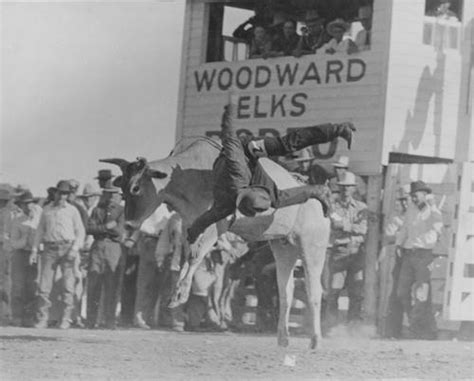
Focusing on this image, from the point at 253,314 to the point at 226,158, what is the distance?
6472 mm

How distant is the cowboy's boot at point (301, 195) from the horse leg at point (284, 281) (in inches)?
26.9

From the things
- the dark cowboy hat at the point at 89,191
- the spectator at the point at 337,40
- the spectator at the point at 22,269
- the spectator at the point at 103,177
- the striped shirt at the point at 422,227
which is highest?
the spectator at the point at 337,40

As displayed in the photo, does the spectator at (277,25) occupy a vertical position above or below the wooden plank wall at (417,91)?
above

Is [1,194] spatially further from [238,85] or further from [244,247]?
[238,85]

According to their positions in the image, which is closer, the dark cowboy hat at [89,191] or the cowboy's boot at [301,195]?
the cowboy's boot at [301,195]

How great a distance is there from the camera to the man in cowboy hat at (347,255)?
1950 cm

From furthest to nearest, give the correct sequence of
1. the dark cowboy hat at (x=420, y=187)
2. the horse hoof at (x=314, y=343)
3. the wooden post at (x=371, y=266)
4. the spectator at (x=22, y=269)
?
1. the wooden post at (x=371, y=266)
2. the spectator at (x=22, y=269)
3. the dark cowboy hat at (x=420, y=187)
4. the horse hoof at (x=314, y=343)

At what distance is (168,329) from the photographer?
19.2 metres

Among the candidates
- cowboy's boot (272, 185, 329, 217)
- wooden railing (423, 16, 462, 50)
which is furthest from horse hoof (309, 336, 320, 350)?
wooden railing (423, 16, 462, 50)

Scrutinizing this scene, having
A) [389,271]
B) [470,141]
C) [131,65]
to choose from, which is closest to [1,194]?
[131,65]

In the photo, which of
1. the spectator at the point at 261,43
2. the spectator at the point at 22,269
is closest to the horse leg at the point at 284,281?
the spectator at the point at 22,269

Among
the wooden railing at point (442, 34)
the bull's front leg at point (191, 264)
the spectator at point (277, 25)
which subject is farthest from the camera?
the spectator at point (277, 25)

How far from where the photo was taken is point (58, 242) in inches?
734

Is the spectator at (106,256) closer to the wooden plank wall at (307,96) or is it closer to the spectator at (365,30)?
the wooden plank wall at (307,96)
